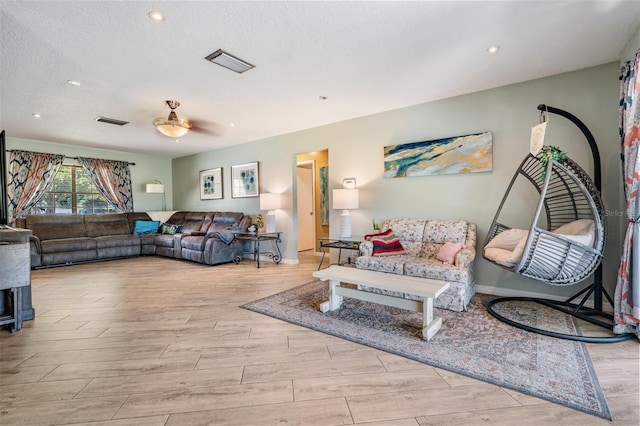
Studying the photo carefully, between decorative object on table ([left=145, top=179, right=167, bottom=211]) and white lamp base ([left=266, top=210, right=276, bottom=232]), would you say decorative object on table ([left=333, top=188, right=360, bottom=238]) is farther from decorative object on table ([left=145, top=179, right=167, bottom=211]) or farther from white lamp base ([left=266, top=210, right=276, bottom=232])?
decorative object on table ([left=145, top=179, right=167, bottom=211])

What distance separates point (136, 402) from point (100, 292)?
271 cm

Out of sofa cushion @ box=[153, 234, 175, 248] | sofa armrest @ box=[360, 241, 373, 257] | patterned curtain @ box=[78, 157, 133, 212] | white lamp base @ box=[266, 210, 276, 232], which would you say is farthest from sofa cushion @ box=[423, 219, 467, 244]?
patterned curtain @ box=[78, 157, 133, 212]

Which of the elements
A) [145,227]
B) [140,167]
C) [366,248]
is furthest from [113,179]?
[366,248]

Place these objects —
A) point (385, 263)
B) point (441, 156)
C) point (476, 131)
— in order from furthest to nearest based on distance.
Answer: point (441, 156)
point (476, 131)
point (385, 263)

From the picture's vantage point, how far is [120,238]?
6062 mm

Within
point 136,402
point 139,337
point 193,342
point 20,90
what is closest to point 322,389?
point 136,402

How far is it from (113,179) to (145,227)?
54.6 inches

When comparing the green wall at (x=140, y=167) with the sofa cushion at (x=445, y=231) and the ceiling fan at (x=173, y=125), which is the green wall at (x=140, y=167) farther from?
the sofa cushion at (x=445, y=231)

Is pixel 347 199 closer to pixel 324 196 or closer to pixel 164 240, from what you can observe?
pixel 324 196

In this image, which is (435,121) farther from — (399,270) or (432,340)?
(432,340)

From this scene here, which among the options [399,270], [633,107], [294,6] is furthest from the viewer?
[399,270]

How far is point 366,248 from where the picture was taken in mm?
3670

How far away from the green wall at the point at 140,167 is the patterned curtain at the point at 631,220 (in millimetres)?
8492

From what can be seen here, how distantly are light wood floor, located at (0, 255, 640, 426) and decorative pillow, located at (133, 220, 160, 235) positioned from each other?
149 inches
